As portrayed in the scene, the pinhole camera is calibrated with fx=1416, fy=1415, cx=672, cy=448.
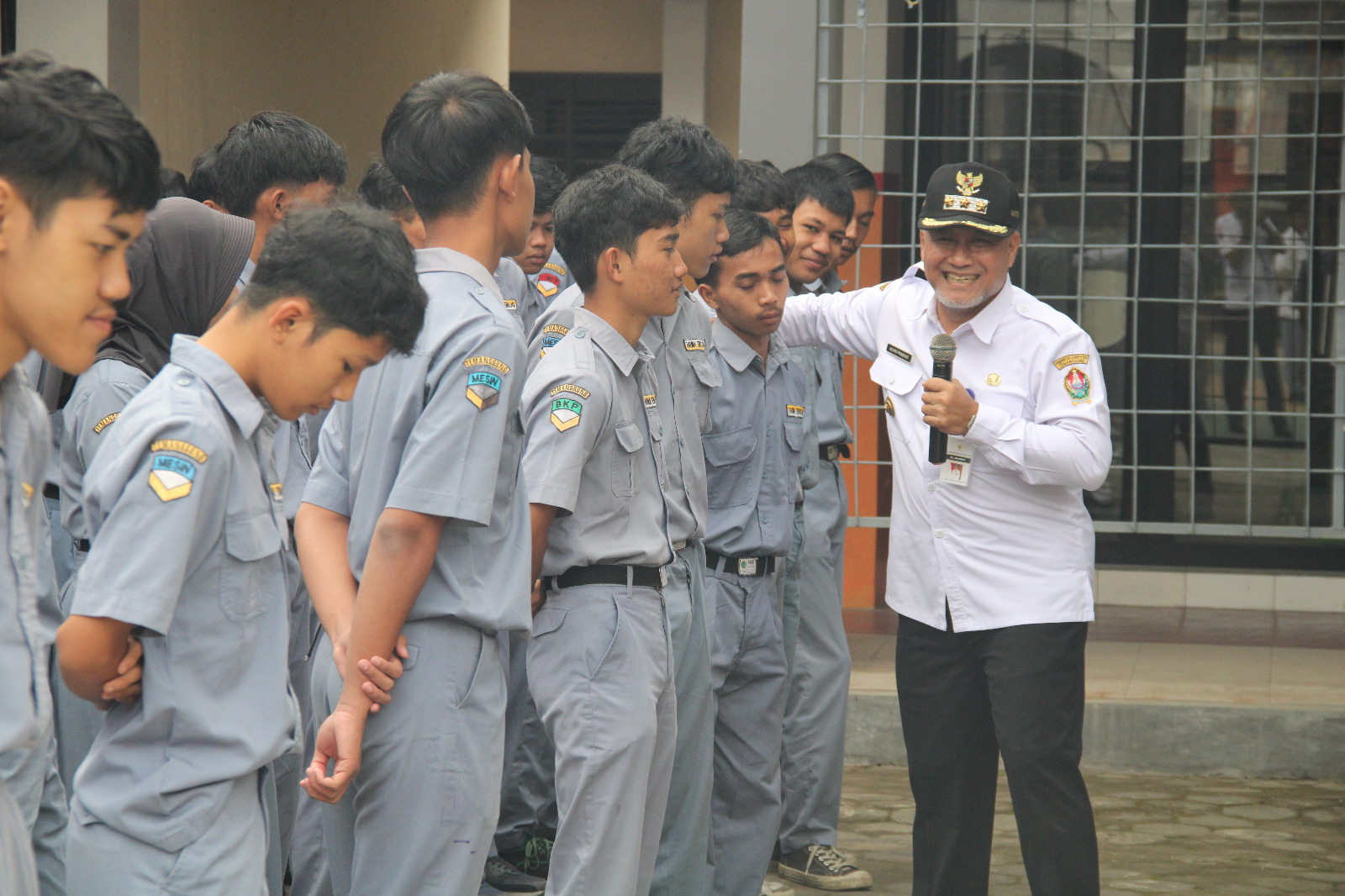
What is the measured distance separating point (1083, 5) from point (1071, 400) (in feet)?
12.7

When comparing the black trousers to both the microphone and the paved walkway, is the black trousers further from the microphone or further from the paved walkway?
the paved walkway

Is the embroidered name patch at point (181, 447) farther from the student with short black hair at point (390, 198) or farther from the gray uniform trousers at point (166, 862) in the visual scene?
the student with short black hair at point (390, 198)

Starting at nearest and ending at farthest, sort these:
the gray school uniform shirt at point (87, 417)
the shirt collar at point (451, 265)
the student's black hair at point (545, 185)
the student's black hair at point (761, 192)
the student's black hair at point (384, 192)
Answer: the shirt collar at point (451, 265) → the gray school uniform shirt at point (87, 417) → the student's black hair at point (384, 192) → the student's black hair at point (761, 192) → the student's black hair at point (545, 185)

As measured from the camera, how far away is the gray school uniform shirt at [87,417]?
8.21 ft

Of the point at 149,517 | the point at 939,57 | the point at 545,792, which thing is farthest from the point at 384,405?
the point at 939,57

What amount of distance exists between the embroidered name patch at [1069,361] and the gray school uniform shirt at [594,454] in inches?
38.0

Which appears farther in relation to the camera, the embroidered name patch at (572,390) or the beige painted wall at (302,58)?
the beige painted wall at (302,58)

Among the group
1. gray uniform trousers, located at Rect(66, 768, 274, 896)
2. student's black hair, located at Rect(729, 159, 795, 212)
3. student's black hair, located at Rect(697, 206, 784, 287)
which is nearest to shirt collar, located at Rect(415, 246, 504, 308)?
gray uniform trousers, located at Rect(66, 768, 274, 896)

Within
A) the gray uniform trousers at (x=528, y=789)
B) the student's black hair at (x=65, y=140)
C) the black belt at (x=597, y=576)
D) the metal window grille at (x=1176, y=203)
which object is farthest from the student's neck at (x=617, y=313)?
the metal window grille at (x=1176, y=203)

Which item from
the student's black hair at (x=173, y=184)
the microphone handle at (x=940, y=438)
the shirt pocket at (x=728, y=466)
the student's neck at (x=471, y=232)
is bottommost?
the shirt pocket at (x=728, y=466)

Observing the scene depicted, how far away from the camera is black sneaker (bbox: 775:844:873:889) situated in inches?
152

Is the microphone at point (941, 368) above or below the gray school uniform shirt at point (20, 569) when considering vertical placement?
above

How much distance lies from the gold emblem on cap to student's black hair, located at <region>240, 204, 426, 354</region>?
5.44 ft

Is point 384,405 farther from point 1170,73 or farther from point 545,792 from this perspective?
point 1170,73
